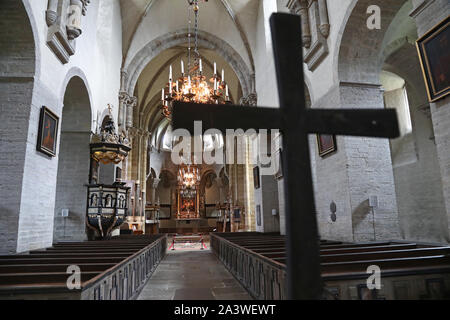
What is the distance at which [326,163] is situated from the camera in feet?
20.0

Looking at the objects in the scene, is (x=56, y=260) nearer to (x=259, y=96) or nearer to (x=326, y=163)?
(x=326, y=163)

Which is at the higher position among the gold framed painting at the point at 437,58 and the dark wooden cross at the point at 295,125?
the gold framed painting at the point at 437,58

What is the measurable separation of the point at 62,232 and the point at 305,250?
7.75 m

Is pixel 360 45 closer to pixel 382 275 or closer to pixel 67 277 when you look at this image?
pixel 382 275

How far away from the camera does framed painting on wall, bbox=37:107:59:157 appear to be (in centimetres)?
504

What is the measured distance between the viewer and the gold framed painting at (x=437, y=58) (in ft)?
10.8

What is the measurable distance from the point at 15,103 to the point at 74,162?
3.29 m

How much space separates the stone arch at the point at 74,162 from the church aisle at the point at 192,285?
256 centimetres

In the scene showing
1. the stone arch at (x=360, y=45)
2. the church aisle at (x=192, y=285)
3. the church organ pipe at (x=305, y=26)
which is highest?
the church organ pipe at (x=305, y=26)

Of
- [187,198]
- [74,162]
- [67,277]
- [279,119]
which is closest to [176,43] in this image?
[74,162]

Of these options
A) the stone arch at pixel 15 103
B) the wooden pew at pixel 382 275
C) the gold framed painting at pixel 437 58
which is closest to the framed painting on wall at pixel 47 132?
the stone arch at pixel 15 103

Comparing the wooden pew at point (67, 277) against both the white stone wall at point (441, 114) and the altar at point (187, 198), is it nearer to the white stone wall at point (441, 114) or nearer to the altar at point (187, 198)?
the white stone wall at point (441, 114)

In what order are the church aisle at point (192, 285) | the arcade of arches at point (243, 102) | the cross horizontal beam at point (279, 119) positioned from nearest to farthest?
the cross horizontal beam at point (279, 119) → the church aisle at point (192, 285) → the arcade of arches at point (243, 102)
